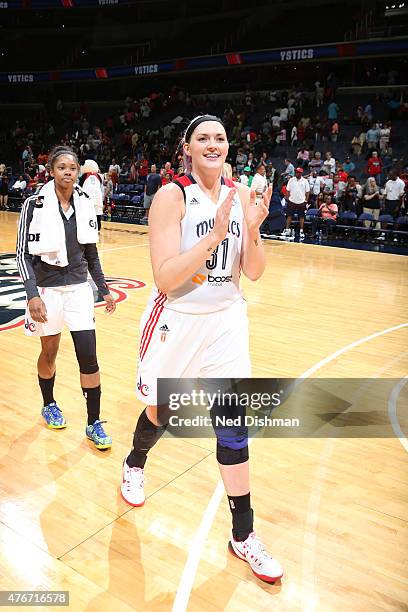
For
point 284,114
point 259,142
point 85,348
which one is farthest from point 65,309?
point 284,114

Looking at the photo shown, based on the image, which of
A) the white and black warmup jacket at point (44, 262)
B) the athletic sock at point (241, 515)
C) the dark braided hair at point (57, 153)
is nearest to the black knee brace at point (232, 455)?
the athletic sock at point (241, 515)

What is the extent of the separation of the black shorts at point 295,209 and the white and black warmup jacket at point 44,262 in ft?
33.0

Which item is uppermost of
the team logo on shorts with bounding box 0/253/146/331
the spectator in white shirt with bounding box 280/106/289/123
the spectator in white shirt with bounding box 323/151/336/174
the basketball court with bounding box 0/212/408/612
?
the spectator in white shirt with bounding box 280/106/289/123

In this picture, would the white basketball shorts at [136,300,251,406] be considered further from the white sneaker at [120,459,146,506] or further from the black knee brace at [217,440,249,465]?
the white sneaker at [120,459,146,506]

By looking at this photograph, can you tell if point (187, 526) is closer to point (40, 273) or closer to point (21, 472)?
point (21, 472)

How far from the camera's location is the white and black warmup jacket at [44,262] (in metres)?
3.08

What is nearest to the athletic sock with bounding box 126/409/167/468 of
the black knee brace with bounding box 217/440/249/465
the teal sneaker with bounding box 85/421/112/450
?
the black knee brace with bounding box 217/440/249/465

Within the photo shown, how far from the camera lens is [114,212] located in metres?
17.4

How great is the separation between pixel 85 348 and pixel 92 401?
37 centimetres

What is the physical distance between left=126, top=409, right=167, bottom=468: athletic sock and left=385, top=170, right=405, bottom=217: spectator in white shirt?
36.0 ft

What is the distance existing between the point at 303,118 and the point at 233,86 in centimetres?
643

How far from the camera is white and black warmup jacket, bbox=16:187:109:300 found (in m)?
3.08

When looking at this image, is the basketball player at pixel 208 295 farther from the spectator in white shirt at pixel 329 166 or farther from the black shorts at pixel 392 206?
the spectator in white shirt at pixel 329 166

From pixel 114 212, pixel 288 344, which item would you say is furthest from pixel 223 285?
pixel 114 212
